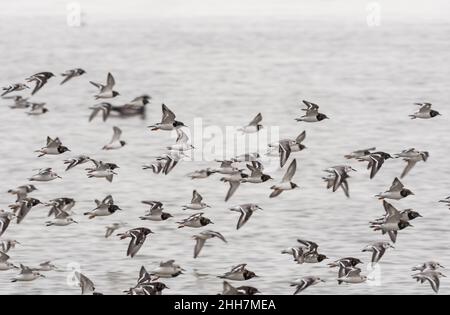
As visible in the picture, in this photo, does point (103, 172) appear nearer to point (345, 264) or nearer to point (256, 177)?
point (256, 177)

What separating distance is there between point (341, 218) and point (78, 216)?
8288 millimetres

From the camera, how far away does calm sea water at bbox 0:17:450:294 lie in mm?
32000

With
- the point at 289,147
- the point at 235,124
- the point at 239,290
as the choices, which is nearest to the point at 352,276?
the point at 239,290

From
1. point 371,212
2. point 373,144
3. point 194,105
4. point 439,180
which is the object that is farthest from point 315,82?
point 371,212

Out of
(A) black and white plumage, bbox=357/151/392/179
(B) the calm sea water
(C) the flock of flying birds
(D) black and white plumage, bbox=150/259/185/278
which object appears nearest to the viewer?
(C) the flock of flying birds

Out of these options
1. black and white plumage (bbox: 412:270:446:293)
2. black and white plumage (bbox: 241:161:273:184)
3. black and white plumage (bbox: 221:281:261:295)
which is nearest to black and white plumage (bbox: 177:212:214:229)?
black and white plumage (bbox: 241:161:273:184)

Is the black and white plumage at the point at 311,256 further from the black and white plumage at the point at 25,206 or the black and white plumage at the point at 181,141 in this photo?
the black and white plumage at the point at 25,206

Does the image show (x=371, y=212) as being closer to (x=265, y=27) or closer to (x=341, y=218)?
(x=341, y=218)

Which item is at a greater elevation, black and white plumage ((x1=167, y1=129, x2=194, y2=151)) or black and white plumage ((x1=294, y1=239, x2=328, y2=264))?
black and white plumage ((x1=167, y1=129, x2=194, y2=151))

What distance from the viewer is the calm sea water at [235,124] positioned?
32.0m

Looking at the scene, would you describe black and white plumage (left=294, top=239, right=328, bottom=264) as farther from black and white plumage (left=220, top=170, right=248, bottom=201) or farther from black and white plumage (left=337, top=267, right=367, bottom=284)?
black and white plumage (left=220, top=170, right=248, bottom=201)

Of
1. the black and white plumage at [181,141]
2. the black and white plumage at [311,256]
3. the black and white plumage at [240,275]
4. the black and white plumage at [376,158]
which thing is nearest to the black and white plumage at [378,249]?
the black and white plumage at [311,256]

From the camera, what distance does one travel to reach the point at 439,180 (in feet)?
138

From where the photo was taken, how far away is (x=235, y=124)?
55.4 meters
